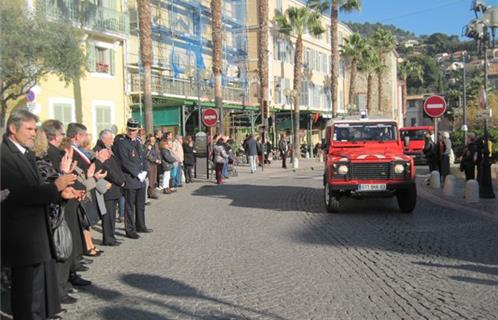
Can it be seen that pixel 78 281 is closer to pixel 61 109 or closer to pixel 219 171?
pixel 219 171

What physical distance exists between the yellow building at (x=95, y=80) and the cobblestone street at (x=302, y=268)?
14.7m

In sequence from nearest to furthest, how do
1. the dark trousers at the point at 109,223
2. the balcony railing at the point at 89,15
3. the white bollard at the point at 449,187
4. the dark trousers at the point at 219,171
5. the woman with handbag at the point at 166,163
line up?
the dark trousers at the point at 109,223 < the white bollard at the point at 449,187 < the woman with handbag at the point at 166,163 < the dark trousers at the point at 219,171 < the balcony railing at the point at 89,15

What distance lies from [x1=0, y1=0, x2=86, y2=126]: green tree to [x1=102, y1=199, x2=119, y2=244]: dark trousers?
10894mm

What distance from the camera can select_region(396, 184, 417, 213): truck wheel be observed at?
12.7 m

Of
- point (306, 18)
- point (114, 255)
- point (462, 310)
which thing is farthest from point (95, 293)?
point (306, 18)

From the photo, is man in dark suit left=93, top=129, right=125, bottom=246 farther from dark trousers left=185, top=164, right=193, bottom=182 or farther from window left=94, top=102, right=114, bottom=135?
window left=94, top=102, right=114, bottom=135

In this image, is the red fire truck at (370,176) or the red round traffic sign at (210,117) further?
the red round traffic sign at (210,117)

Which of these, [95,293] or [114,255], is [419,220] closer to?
[114,255]

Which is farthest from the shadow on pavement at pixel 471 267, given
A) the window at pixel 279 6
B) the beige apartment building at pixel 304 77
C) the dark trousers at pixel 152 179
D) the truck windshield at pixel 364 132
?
the window at pixel 279 6

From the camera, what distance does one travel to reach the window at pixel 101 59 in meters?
28.0

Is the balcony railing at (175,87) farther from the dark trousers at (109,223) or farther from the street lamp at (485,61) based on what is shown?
the dark trousers at (109,223)

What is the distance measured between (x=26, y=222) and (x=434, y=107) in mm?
13842

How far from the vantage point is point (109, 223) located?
9805mm

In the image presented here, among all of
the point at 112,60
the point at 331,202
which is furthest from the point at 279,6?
the point at 331,202
